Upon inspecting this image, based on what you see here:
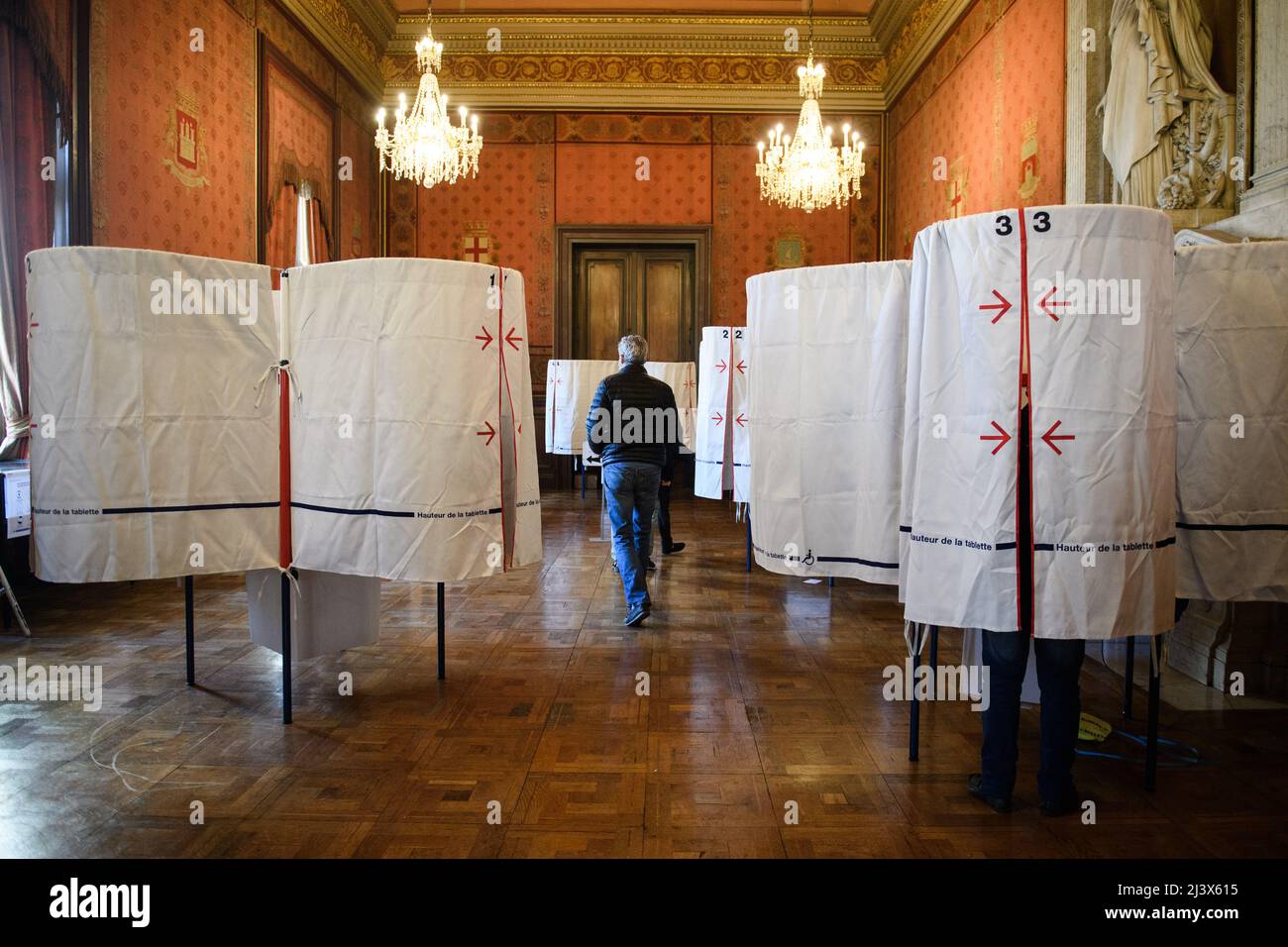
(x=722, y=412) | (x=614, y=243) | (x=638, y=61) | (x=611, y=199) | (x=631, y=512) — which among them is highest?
(x=638, y=61)

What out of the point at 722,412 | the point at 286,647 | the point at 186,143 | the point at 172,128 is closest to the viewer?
the point at 286,647

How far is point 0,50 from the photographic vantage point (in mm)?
4941

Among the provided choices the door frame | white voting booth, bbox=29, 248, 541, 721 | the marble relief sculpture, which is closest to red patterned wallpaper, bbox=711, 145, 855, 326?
the door frame

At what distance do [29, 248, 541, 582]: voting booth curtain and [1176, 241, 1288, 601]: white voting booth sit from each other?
224 centimetres

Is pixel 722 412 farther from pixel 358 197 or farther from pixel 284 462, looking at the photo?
pixel 358 197

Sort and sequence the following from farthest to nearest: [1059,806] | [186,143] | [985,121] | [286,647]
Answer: [985,121]
[186,143]
[286,647]
[1059,806]

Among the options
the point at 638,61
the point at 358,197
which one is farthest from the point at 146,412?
the point at 638,61

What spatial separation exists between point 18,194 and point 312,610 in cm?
363

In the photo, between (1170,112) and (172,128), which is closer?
(1170,112)

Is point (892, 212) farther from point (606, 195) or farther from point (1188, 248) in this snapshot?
point (1188, 248)

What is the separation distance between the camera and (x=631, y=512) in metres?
4.86

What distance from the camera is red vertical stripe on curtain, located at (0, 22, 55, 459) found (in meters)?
4.97

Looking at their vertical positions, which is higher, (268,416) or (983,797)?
(268,416)

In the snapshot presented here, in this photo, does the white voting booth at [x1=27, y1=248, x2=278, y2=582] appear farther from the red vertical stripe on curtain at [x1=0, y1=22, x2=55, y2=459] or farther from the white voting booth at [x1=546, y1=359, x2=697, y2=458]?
the white voting booth at [x1=546, y1=359, x2=697, y2=458]
